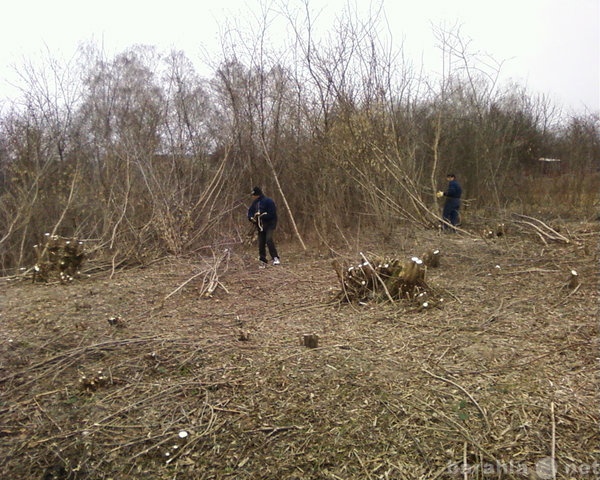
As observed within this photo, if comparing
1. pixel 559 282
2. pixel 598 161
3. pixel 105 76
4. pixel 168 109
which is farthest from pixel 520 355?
pixel 105 76

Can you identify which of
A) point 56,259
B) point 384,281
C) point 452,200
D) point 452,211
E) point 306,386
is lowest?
point 306,386

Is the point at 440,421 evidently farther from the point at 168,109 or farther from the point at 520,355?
the point at 168,109

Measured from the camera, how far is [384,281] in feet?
18.6

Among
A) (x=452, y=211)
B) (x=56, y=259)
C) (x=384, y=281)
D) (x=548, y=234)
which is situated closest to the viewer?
(x=384, y=281)

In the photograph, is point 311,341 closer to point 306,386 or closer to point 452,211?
point 306,386

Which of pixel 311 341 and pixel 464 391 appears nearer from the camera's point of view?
pixel 464 391

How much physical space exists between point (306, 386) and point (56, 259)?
5551 millimetres

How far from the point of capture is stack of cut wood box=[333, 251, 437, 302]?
5.44 meters

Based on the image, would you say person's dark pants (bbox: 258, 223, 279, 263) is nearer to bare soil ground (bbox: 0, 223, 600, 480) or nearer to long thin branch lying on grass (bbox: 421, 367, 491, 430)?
bare soil ground (bbox: 0, 223, 600, 480)

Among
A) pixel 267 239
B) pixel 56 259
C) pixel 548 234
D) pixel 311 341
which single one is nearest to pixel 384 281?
pixel 311 341

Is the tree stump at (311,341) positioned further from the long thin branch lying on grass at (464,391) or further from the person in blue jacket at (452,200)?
the person in blue jacket at (452,200)

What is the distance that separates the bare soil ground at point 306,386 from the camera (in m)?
2.81

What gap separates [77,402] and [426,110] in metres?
11.1

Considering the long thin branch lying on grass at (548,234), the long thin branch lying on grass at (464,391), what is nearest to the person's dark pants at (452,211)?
the long thin branch lying on grass at (548,234)
